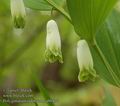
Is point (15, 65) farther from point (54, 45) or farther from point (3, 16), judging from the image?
point (54, 45)

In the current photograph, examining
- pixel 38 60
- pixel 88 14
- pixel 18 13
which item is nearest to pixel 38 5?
pixel 18 13

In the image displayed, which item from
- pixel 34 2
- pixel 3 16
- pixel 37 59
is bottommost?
pixel 37 59

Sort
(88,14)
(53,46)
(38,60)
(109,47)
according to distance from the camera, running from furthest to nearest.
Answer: (38,60) < (109,47) < (53,46) < (88,14)

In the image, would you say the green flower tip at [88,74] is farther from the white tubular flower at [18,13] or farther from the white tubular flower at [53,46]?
the white tubular flower at [18,13]

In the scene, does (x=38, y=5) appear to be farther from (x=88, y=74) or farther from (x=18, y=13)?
(x=88, y=74)

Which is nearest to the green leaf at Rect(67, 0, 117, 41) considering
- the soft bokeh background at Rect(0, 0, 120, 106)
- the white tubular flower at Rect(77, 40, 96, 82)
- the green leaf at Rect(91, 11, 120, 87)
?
the white tubular flower at Rect(77, 40, 96, 82)

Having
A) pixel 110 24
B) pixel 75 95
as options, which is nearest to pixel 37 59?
pixel 75 95

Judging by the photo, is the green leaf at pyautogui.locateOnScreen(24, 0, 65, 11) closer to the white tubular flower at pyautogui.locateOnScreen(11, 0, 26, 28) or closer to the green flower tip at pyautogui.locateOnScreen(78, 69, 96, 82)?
the white tubular flower at pyautogui.locateOnScreen(11, 0, 26, 28)
